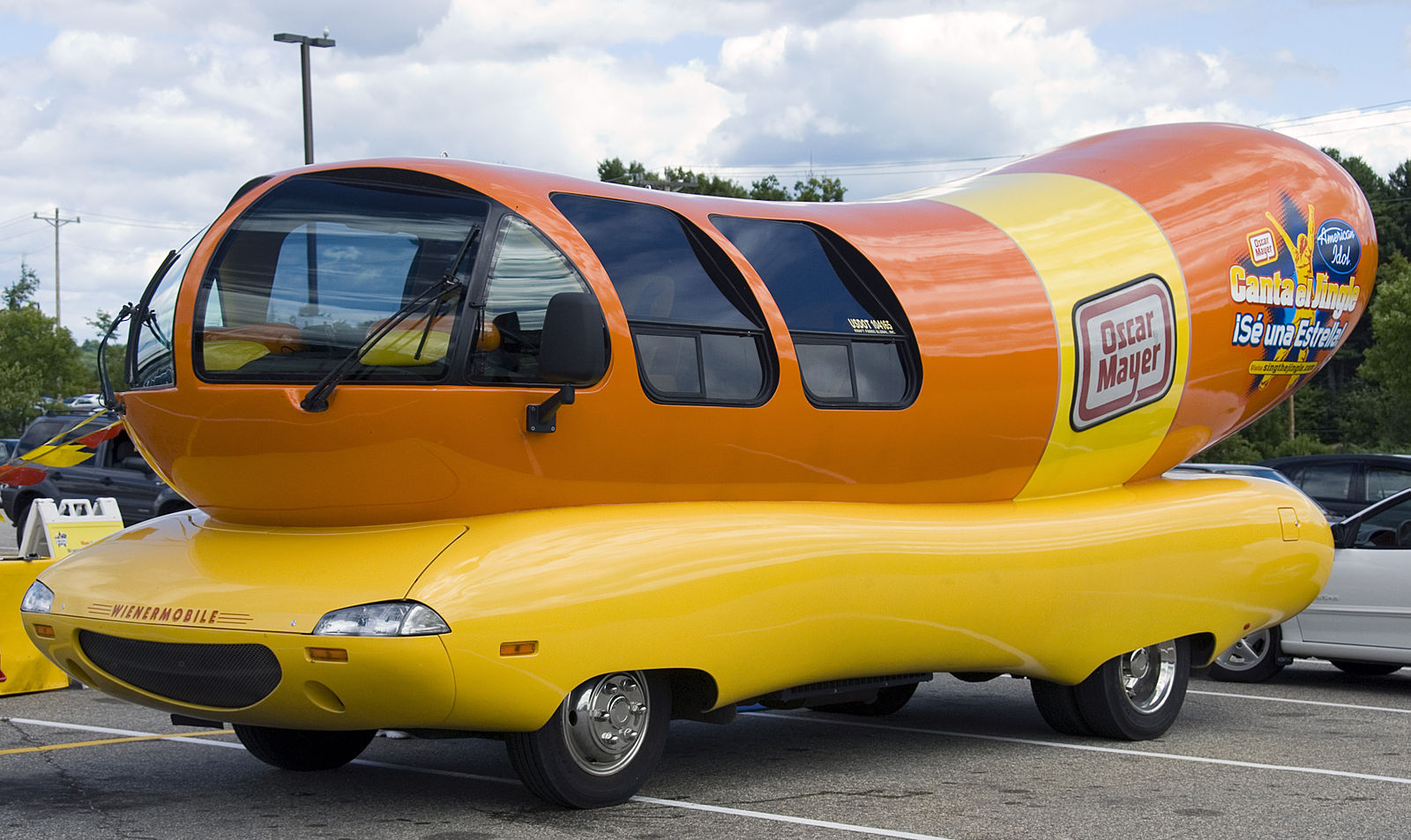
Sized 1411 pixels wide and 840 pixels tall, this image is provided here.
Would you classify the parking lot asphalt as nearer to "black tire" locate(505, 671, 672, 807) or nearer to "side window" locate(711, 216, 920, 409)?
"black tire" locate(505, 671, 672, 807)

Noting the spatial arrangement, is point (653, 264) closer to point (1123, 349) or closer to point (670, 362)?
point (670, 362)

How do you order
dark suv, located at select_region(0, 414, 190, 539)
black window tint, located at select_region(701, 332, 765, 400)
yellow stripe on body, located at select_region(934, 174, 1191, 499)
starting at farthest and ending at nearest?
dark suv, located at select_region(0, 414, 190, 539) → yellow stripe on body, located at select_region(934, 174, 1191, 499) → black window tint, located at select_region(701, 332, 765, 400)

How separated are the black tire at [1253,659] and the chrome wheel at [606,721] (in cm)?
603

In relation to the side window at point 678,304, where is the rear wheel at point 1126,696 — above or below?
below

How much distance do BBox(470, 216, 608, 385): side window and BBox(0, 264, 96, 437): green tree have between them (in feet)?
167

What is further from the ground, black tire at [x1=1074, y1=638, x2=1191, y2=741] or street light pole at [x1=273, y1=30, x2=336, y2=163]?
street light pole at [x1=273, y1=30, x2=336, y2=163]

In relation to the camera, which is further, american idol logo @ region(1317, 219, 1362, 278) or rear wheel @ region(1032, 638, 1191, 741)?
american idol logo @ region(1317, 219, 1362, 278)

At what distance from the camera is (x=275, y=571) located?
6.02m

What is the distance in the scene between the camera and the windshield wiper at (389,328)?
584 cm

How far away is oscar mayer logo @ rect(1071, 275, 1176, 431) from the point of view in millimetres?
8141

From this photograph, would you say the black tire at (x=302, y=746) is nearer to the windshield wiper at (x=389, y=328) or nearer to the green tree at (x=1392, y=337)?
the windshield wiper at (x=389, y=328)

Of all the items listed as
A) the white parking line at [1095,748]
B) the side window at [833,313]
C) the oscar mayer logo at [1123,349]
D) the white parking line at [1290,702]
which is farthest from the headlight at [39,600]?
the white parking line at [1290,702]

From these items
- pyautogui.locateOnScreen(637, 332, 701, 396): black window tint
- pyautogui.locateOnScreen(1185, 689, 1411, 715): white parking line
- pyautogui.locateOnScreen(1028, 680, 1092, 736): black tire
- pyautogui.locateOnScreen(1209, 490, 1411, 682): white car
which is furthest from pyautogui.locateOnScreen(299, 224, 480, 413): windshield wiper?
pyautogui.locateOnScreen(1185, 689, 1411, 715): white parking line

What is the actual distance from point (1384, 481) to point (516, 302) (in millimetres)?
11956
